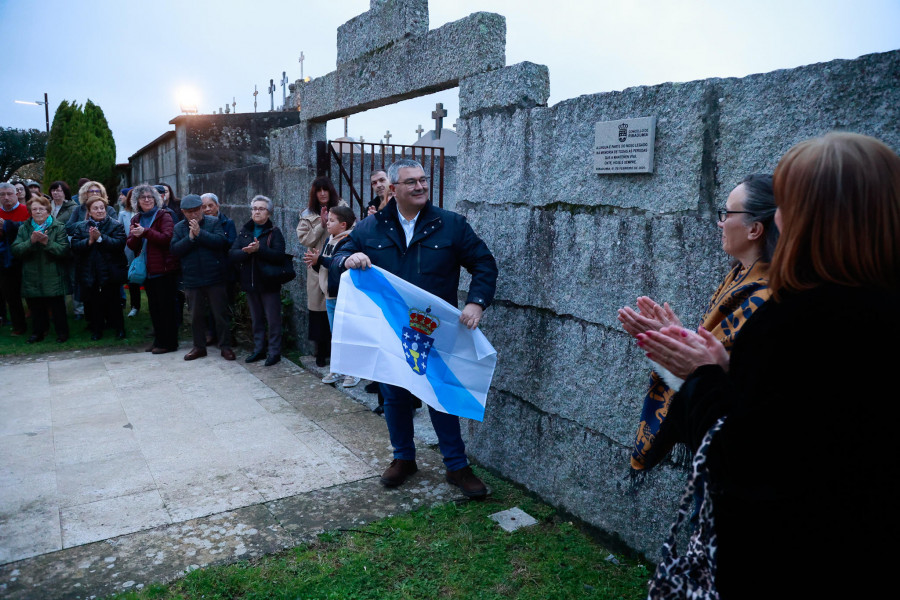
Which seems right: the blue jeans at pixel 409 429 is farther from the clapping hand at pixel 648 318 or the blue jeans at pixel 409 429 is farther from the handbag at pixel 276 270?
the handbag at pixel 276 270

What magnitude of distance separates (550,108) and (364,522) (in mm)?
2508

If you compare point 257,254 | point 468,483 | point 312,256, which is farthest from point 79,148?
point 468,483

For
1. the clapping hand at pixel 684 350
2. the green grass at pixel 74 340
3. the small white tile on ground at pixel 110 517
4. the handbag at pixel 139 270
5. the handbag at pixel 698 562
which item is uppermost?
the clapping hand at pixel 684 350

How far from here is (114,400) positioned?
5.74 m

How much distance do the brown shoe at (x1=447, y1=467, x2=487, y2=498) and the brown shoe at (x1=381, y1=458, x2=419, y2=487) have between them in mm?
285

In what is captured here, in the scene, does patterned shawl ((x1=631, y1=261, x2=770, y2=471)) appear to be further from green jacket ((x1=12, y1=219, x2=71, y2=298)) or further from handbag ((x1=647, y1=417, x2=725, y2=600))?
green jacket ((x1=12, y1=219, x2=71, y2=298))

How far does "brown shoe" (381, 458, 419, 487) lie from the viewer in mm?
4027

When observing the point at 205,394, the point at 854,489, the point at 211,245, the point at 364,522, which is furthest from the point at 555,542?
the point at 211,245

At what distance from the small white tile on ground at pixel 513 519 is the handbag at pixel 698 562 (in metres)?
1.95

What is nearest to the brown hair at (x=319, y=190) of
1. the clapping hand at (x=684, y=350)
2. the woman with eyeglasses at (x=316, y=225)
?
the woman with eyeglasses at (x=316, y=225)

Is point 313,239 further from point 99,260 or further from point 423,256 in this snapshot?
point 99,260

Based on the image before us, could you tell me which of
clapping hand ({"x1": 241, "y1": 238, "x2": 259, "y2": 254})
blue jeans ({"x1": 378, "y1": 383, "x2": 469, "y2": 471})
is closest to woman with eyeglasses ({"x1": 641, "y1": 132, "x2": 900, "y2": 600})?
blue jeans ({"x1": 378, "y1": 383, "x2": 469, "y2": 471})

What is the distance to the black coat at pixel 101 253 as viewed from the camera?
788cm

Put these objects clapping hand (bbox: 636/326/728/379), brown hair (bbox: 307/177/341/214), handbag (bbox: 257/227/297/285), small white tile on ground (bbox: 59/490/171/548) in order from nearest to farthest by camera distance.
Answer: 1. clapping hand (bbox: 636/326/728/379)
2. small white tile on ground (bbox: 59/490/171/548)
3. brown hair (bbox: 307/177/341/214)
4. handbag (bbox: 257/227/297/285)
